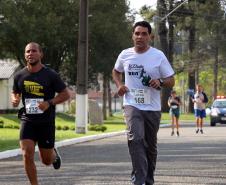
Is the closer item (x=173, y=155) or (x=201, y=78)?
(x=173, y=155)

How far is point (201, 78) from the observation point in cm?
10094

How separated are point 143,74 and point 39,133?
156 centimetres

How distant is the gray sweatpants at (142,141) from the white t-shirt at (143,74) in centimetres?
10

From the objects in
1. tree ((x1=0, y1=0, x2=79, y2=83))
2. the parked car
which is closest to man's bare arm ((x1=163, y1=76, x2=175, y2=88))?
tree ((x1=0, y1=0, x2=79, y2=83))

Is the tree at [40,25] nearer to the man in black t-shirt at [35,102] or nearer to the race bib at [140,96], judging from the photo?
the man in black t-shirt at [35,102]

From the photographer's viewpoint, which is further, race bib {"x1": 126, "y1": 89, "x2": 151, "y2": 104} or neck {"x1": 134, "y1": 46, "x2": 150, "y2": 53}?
neck {"x1": 134, "y1": 46, "x2": 150, "y2": 53}

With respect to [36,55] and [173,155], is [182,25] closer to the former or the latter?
[173,155]

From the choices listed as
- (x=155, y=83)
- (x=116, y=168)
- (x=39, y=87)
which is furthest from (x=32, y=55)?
(x=116, y=168)

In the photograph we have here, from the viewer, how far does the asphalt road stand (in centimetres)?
→ 1027

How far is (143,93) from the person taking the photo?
843cm

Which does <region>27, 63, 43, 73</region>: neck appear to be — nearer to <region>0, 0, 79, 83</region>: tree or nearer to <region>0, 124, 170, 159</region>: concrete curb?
<region>0, 124, 170, 159</region>: concrete curb

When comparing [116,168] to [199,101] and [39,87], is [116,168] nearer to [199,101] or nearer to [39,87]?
[39,87]

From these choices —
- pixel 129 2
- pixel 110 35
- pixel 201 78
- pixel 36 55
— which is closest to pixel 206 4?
pixel 129 2

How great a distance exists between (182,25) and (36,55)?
53.2 m
